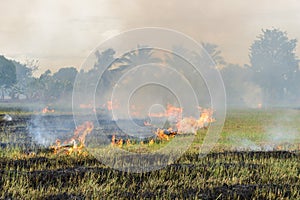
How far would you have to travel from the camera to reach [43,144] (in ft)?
64.1

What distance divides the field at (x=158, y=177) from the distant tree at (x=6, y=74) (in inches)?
2034

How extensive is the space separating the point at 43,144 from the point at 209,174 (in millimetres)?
8434

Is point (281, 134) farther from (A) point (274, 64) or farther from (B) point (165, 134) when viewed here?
(A) point (274, 64)


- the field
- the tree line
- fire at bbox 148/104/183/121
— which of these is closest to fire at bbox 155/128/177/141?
the field

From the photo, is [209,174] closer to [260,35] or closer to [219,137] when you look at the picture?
[219,137]

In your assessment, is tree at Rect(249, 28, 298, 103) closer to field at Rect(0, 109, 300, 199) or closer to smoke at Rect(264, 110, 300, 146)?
smoke at Rect(264, 110, 300, 146)

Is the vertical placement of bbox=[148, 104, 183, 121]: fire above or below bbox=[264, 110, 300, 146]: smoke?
above

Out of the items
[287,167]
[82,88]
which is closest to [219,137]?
[287,167]

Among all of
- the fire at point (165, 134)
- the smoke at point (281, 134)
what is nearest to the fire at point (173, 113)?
the smoke at point (281, 134)

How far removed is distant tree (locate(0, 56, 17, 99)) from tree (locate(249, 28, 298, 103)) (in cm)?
3321

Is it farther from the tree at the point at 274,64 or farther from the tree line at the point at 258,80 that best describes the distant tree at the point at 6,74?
the tree at the point at 274,64

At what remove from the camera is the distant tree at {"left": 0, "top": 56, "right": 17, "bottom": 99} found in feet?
221

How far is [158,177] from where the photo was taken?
1291 centimetres

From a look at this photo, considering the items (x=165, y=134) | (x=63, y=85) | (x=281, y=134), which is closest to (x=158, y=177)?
(x=165, y=134)
